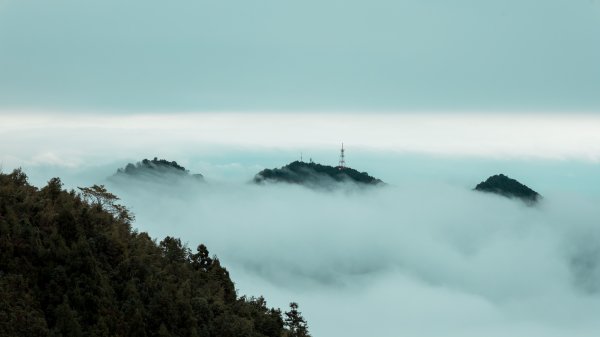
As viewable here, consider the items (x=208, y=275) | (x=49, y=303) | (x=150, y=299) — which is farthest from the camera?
(x=208, y=275)

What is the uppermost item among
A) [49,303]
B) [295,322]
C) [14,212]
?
[14,212]

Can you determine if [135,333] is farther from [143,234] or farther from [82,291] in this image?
[143,234]

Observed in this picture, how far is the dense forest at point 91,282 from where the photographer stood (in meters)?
66.8

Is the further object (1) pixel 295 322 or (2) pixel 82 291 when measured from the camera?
(1) pixel 295 322

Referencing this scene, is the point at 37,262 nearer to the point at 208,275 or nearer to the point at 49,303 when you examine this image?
the point at 49,303

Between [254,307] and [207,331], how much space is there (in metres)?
14.5

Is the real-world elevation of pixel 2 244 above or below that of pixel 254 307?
above

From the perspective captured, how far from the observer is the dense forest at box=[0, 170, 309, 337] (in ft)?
219

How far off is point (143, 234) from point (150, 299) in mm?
17177

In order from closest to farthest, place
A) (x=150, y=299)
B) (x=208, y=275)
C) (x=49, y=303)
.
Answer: (x=49, y=303) < (x=150, y=299) < (x=208, y=275)

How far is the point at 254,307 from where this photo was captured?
8844cm

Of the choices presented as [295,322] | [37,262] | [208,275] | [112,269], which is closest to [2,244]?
[37,262]

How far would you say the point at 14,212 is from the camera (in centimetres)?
7512

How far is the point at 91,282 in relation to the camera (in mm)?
71438
